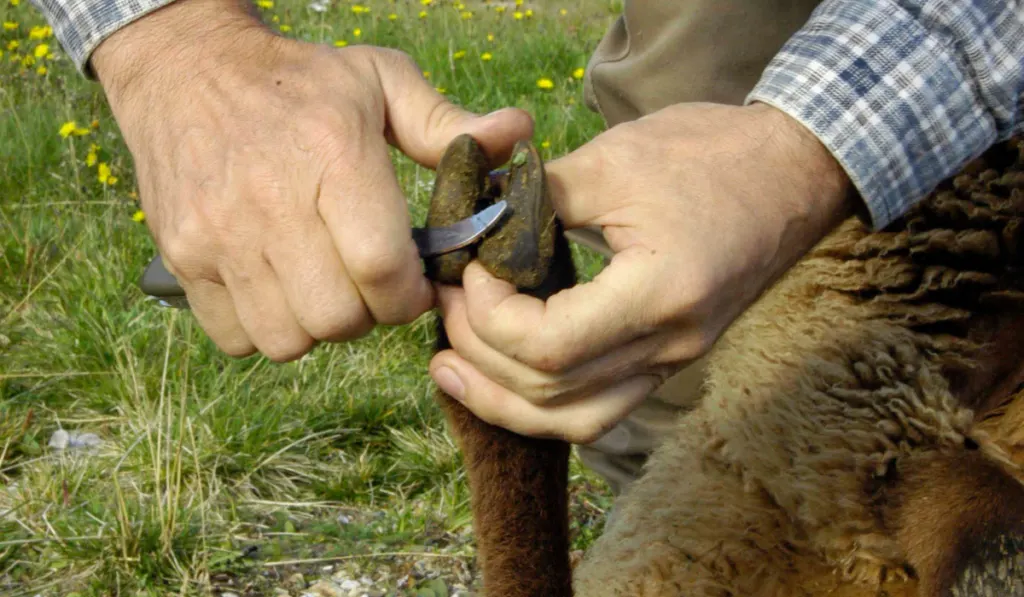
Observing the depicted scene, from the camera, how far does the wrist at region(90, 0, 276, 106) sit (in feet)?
5.05

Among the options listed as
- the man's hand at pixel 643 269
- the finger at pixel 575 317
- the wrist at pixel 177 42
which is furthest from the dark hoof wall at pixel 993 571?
the wrist at pixel 177 42

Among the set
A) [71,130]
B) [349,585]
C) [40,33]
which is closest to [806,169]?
[349,585]

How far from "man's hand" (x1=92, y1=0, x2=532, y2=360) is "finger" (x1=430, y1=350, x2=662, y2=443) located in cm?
12

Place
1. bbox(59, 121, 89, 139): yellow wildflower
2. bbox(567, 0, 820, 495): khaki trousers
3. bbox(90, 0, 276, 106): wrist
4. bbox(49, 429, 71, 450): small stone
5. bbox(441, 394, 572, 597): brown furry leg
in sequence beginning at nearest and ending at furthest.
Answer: bbox(90, 0, 276, 106): wrist, bbox(441, 394, 572, 597): brown furry leg, bbox(567, 0, 820, 495): khaki trousers, bbox(49, 429, 71, 450): small stone, bbox(59, 121, 89, 139): yellow wildflower

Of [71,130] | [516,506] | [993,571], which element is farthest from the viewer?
[71,130]

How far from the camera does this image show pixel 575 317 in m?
1.31

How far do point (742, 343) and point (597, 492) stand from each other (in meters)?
1.54

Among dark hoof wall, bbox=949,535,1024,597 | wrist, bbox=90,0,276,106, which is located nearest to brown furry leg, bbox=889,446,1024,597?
dark hoof wall, bbox=949,535,1024,597

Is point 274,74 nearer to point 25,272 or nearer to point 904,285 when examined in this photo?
point 904,285

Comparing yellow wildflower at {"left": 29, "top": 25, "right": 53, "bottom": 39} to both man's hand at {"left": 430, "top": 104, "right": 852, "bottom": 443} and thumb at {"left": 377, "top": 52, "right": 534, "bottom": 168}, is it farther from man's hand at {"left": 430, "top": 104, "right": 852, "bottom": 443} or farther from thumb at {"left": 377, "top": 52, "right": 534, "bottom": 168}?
man's hand at {"left": 430, "top": 104, "right": 852, "bottom": 443}

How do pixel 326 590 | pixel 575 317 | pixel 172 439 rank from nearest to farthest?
pixel 575 317
pixel 326 590
pixel 172 439

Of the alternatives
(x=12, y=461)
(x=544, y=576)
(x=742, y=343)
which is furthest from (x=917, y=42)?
(x=12, y=461)

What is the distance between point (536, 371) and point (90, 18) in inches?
35.0

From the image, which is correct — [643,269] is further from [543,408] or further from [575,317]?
[543,408]
